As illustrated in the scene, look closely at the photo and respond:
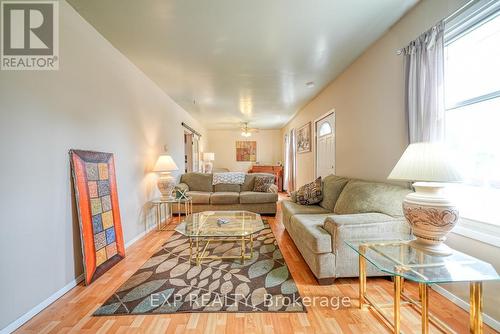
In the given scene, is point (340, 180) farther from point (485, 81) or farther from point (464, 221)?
point (485, 81)

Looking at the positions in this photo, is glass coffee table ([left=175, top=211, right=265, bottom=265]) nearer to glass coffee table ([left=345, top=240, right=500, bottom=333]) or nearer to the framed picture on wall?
→ glass coffee table ([left=345, top=240, right=500, bottom=333])

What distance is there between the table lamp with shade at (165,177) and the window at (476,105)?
134 inches

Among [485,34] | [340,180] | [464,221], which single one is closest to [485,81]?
[485,34]

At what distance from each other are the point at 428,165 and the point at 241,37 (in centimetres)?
212

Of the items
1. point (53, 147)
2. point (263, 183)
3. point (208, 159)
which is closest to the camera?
point (53, 147)

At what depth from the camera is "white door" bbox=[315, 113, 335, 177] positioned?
387 cm

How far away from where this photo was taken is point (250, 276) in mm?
2008

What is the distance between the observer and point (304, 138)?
534cm

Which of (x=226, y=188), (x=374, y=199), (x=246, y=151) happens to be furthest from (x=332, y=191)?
(x=246, y=151)

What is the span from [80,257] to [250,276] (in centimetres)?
160

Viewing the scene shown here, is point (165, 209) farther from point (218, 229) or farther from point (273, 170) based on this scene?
point (273, 170)

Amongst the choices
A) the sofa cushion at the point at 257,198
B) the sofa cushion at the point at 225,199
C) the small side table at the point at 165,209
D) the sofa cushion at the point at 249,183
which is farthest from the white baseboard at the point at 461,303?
the sofa cushion at the point at 249,183

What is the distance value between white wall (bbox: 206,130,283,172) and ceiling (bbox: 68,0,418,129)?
465 centimetres

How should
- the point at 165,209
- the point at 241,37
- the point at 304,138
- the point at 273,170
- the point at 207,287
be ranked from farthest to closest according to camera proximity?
the point at 273,170 < the point at 304,138 < the point at 165,209 < the point at 241,37 < the point at 207,287
